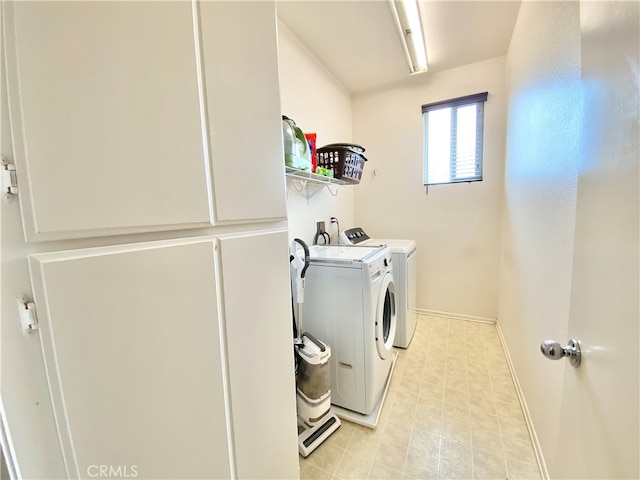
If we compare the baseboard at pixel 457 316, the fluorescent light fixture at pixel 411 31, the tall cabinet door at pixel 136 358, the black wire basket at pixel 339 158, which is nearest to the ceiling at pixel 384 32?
the fluorescent light fixture at pixel 411 31

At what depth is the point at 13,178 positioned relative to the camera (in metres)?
0.46

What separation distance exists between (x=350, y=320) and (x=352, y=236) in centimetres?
132

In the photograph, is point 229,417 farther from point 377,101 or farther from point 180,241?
point 377,101

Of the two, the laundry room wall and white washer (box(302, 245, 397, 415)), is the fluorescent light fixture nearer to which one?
the laundry room wall

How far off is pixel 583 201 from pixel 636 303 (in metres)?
0.34

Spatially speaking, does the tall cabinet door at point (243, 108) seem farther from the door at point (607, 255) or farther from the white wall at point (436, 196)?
the white wall at point (436, 196)

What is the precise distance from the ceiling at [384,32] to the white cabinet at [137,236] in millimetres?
1347

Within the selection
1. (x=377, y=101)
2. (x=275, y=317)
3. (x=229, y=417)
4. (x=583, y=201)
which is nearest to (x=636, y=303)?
(x=583, y=201)

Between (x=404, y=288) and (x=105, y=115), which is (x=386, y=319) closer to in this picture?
(x=404, y=288)

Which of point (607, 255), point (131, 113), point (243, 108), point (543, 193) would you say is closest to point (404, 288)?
point (543, 193)

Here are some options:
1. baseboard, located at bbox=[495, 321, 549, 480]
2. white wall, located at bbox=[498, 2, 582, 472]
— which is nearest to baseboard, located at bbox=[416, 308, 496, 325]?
baseboard, located at bbox=[495, 321, 549, 480]

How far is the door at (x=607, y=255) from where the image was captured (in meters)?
0.46

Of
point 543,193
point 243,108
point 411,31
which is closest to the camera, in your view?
point 243,108

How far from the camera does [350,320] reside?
1.58m
